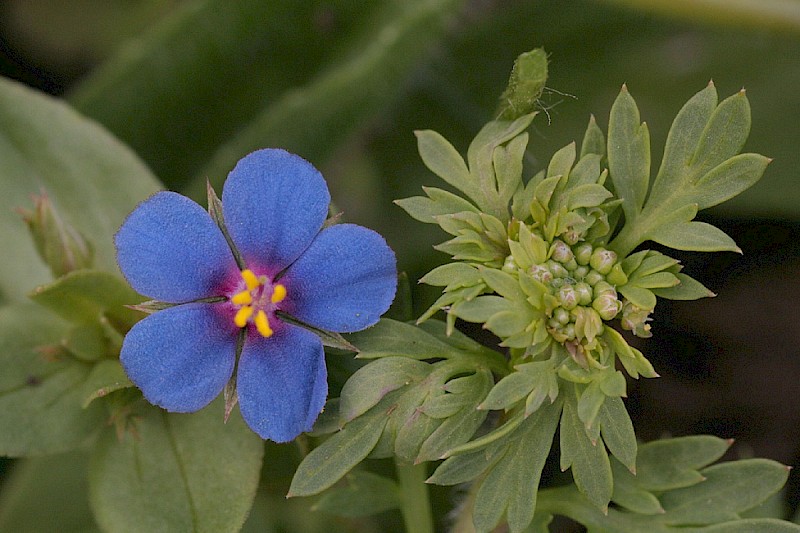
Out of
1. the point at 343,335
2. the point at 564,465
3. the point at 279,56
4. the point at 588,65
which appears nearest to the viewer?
the point at 564,465

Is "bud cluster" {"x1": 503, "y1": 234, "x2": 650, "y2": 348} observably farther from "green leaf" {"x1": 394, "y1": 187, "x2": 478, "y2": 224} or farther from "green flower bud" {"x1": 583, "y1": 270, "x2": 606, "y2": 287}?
"green leaf" {"x1": 394, "y1": 187, "x2": 478, "y2": 224}

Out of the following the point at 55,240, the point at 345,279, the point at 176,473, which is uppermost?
the point at 55,240

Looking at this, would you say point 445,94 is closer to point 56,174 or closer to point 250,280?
point 56,174

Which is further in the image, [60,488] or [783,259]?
[783,259]

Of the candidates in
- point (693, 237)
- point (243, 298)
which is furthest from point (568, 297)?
point (243, 298)

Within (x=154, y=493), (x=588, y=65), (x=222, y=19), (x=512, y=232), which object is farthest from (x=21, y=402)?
(x=588, y=65)

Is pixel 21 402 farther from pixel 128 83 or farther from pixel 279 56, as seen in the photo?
pixel 279 56

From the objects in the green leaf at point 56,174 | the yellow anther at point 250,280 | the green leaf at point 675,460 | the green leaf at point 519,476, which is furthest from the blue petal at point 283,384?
the green leaf at point 56,174
